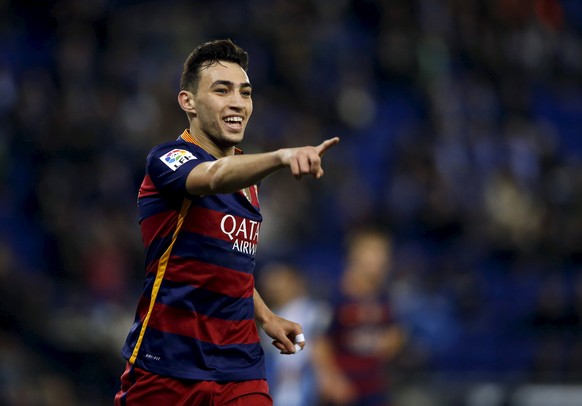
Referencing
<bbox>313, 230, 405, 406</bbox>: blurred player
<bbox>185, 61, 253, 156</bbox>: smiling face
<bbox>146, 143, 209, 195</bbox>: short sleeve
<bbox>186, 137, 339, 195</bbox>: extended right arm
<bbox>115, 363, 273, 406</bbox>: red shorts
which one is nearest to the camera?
<bbox>186, 137, 339, 195</bbox>: extended right arm

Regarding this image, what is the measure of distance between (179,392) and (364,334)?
4147mm

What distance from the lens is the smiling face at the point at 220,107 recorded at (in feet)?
13.5

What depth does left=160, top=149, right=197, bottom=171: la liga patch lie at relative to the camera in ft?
12.6

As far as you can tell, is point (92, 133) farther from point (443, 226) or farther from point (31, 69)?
point (443, 226)

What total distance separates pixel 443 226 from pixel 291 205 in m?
1.85

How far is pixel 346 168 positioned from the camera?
12859mm

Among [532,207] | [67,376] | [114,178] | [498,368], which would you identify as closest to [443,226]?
[532,207]

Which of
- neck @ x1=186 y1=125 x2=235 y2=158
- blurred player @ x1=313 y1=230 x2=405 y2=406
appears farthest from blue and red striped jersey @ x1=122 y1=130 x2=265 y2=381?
blurred player @ x1=313 y1=230 x2=405 y2=406

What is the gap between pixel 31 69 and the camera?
12852mm

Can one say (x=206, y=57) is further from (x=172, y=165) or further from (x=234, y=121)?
(x=172, y=165)

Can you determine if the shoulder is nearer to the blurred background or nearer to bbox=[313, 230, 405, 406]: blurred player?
bbox=[313, 230, 405, 406]: blurred player

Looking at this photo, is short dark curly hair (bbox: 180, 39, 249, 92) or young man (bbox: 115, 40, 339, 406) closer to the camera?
young man (bbox: 115, 40, 339, 406)

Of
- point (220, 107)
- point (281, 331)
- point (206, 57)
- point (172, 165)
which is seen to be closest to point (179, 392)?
point (281, 331)

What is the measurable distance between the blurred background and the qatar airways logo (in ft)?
19.2
